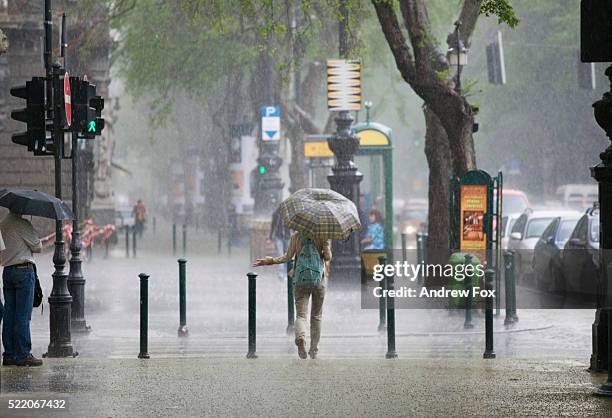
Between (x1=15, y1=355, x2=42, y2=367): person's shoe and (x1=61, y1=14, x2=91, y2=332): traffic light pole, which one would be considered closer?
(x1=15, y1=355, x2=42, y2=367): person's shoe

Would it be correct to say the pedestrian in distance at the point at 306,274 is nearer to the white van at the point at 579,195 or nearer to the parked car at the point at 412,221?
the parked car at the point at 412,221

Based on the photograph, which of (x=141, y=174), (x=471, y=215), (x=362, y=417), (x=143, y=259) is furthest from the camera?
(x=141, y=174)

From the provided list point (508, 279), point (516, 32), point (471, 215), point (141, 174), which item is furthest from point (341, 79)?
point (141, 174)

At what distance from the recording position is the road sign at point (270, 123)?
3972 cm

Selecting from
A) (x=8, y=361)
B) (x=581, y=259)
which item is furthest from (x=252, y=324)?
(x=581, y=259)

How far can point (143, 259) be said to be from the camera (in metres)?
40.3

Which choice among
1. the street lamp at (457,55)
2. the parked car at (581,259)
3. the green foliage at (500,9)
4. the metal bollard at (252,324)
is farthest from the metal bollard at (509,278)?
the street lamp at (457,55)

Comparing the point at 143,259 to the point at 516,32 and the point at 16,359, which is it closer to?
the point at 16,359

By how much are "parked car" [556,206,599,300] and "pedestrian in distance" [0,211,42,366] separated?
38.8 ft

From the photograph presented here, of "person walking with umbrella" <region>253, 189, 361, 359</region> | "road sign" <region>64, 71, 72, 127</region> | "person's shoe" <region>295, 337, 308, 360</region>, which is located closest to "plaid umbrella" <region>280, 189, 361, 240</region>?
"person walking with umbrella" <region>253, 189, 361, 359</region>

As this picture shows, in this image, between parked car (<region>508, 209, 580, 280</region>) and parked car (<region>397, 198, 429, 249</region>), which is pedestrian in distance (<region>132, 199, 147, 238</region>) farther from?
parked car (<region>508, 209, 580, 280</region>)

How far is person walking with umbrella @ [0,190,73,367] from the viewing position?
552 inches

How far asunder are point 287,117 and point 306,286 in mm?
31559

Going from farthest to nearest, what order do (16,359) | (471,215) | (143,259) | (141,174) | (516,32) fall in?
(141,174) < (516,32) < (143,259) < (471,215) < (16,359)
